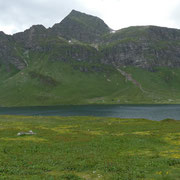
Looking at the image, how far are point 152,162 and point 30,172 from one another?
15.8m

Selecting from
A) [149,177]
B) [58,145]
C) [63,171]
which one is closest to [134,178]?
[149,177]

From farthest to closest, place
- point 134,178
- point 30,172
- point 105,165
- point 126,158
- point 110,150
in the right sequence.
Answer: point 110,150 < point 126,158 < point 105,165 < point 30,172 < point 134,178

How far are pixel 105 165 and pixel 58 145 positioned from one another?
16931 mm

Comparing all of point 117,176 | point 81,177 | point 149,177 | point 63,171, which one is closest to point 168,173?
point 149,177

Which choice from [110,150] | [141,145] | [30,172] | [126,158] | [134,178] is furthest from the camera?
[141,145]

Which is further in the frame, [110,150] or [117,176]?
[110,150]

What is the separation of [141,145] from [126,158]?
423 inches

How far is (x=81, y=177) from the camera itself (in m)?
20.9

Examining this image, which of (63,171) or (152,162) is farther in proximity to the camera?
(152,162)

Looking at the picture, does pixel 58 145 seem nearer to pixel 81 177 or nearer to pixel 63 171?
pixel 63 171

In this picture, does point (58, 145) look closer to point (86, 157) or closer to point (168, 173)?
point (86, 157)

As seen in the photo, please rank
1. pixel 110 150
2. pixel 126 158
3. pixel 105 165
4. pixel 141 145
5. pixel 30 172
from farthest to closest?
pixel 141 145 < pixel 110 150 < pixel 126 158 < pixel 105 165 < pixel 30 172

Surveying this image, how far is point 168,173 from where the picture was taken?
2139 centimetres

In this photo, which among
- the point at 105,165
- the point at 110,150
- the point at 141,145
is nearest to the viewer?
the point at 105,165
